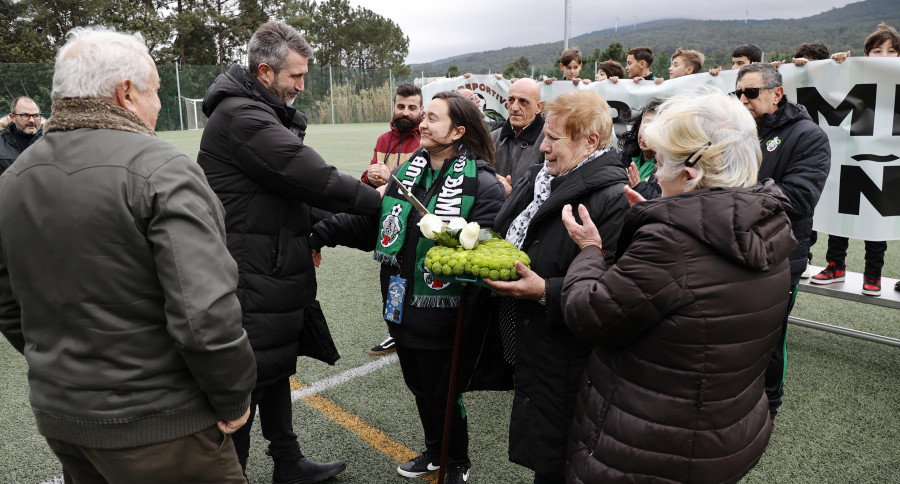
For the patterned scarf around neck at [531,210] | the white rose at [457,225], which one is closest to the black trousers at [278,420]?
the white rose at [457,225]

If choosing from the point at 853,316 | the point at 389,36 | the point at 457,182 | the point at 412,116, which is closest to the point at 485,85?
the point at 412,116

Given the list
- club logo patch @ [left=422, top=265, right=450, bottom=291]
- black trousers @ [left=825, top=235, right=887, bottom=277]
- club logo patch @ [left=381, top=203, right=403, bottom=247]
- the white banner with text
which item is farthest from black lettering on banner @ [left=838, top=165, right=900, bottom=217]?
club logo patch @ [left=381, top=203, right=403, bottom=247]

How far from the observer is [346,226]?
3240mm

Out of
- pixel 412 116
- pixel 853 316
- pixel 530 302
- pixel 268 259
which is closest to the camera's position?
pixel 530 302

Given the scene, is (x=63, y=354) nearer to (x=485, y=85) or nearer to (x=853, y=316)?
(x=853, y=316)

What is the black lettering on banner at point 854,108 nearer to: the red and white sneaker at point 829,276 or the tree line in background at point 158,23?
the red and white sneaker at point 829,276

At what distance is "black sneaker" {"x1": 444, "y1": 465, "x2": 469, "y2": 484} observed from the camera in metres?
3.14

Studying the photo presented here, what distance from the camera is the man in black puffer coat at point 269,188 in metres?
2.56

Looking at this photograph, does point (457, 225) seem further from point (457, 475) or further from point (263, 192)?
point (457, 475)

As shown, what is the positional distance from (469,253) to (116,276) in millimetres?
1235

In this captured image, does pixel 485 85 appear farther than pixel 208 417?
Yes

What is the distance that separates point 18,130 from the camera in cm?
655

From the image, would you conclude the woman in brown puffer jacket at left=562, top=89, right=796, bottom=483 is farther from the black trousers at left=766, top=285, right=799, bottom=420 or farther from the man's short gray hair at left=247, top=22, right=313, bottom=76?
the black trousers at left=766, top=285, right=799, bottom=420

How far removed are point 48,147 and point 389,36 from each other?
72.9 meters
